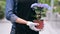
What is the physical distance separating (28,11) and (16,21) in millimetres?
141

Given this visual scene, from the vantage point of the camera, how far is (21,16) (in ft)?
4.38

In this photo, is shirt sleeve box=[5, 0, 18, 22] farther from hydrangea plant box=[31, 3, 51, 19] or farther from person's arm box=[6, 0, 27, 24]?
hydrangea plant box=[31, 3, 51, 19]

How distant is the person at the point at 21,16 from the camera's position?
4.09 feet

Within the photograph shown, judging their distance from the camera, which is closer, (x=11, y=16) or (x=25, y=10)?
(x=11, y=16)

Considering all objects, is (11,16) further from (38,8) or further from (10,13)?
(38,8)

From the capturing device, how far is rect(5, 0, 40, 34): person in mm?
1247

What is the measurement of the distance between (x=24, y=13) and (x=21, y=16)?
0.03m

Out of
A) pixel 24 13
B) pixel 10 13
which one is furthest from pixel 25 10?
pixel 10 13

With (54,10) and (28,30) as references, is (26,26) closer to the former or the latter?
(28,30)

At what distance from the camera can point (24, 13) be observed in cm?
134

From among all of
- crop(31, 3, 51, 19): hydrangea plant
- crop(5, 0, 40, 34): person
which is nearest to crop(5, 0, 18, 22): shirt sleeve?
crop(5, 0, 40, 34): person

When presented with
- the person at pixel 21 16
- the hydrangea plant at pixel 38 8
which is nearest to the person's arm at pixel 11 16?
the person at pixel 21 16

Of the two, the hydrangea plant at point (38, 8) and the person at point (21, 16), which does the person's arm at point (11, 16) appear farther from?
the hydrangea plant at point (38, 8)

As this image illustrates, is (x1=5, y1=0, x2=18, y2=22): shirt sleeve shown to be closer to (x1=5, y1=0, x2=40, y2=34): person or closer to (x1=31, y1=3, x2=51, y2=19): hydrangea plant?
(x1=5, y1=0, x2=40, y2=34): person
